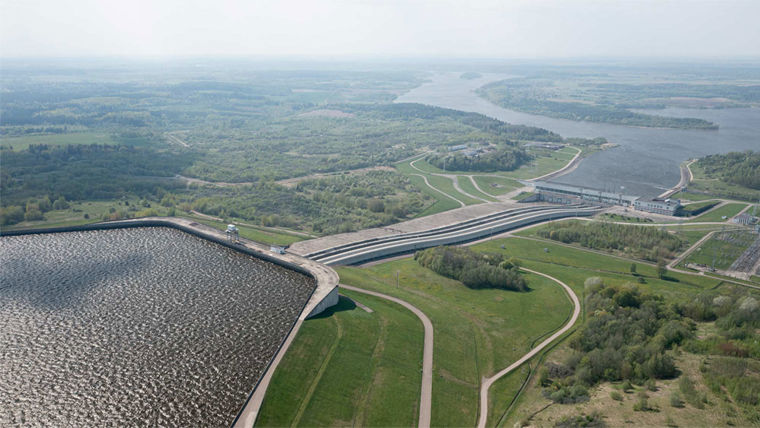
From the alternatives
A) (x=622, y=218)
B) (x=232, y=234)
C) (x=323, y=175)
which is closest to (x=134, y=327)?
(x=232, y=234)

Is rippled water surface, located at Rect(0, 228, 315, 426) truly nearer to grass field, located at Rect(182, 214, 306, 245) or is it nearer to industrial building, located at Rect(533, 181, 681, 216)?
grass field, located at Rect(182, 214, 306, 245)

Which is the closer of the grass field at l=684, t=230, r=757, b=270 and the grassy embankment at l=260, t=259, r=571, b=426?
the grassy embankment at l=260, t=259, r=571, b=426

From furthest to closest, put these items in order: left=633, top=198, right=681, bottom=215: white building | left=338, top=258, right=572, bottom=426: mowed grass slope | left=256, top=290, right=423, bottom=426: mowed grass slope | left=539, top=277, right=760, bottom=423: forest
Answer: left=633, top=198, right=681, bottom=215: white building → left=338, top=258, right=572, bottom=426: mowed grass slope → left=539, top=277, right=760, bottom=423: forest → left=256, top=290, right=423, bottom=426: mowed grass slope

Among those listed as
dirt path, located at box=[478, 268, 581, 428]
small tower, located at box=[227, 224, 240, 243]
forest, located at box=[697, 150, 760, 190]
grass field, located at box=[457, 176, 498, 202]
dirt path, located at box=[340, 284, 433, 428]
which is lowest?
dirt path, located at box=[478, 268, 581, 428]

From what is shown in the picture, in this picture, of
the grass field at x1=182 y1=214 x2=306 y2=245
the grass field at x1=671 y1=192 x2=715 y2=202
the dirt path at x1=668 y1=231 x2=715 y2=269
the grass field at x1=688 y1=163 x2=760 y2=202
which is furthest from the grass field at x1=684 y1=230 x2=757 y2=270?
the grass field at x1=182 y1=214 x2=306 y2=245

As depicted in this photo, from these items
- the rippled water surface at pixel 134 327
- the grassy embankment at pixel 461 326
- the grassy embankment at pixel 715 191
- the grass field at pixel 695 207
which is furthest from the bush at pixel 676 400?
the grassy embankment at pixel 715 191
